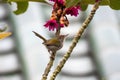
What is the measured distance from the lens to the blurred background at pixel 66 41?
458 centimetres

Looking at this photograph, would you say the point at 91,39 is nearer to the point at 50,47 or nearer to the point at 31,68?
the point at 31,68

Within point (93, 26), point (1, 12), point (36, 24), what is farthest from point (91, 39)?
point (1, 12)

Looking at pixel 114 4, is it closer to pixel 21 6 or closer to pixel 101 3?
pixel 101 3

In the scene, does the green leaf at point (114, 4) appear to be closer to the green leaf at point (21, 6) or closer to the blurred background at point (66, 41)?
the green leaf at point (21, 6)

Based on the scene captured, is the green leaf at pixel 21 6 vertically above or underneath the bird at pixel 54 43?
above

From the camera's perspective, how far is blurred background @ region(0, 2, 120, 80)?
458 centimetres

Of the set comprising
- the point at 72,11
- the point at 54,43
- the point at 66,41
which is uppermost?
the point at 66,41

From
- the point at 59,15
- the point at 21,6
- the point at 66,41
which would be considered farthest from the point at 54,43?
the point at 66,41

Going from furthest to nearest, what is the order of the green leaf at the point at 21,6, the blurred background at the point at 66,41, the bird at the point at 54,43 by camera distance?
the blurred background at the point at 66,41 → the green leaf at the point at 21,6 → the bird at the point at 54,43

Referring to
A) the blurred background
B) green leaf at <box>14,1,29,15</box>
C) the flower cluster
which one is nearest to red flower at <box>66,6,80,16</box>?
the flower cluster

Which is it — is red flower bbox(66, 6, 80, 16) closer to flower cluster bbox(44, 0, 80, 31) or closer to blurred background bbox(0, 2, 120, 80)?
flower cluster bbox(44, 0, 80, 31)

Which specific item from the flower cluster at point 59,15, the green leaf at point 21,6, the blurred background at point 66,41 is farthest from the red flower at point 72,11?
the blurred background at point 66,41

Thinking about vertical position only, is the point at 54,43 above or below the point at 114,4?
below

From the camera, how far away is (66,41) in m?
4.50
